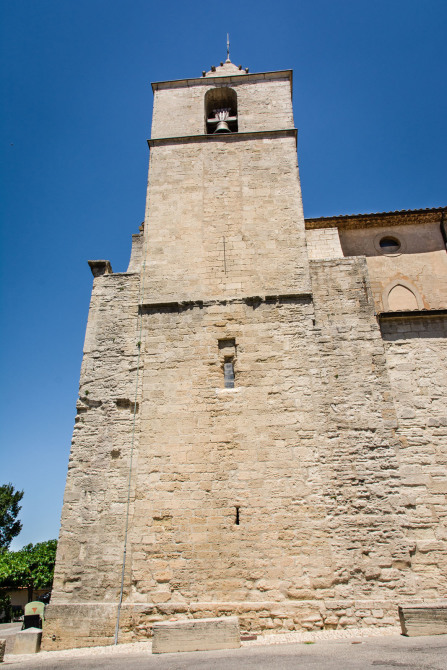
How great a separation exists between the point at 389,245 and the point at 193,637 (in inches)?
352

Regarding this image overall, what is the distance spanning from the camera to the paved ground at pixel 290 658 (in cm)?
368

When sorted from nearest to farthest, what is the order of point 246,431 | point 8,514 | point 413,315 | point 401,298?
point 246,431 → point 413,315 → point 401,298 → point 8,514

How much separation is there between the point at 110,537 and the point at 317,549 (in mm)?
2858

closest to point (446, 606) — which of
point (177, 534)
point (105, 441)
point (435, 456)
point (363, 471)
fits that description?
point (363, 471)

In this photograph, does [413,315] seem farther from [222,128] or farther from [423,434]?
[222,128]

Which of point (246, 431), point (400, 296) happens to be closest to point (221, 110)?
point (400, 296)

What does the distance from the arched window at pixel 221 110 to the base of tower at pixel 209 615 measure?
918 centimetres

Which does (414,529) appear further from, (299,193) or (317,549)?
(299,193)

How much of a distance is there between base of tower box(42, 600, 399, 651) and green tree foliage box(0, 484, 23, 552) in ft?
88.4

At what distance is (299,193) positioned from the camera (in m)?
8.59

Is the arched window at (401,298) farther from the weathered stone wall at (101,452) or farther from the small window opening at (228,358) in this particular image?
the weathered stone wall at (101,452)

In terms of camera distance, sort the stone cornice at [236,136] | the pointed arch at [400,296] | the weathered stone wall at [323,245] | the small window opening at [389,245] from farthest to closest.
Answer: the small window opening at [389,245] → the pointed arch at [400,296] → the stone cornice at [236,136] → the weathered stone wall at [323,245]

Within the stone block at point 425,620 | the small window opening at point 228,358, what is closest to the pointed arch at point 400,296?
the small window opening at point 228,358

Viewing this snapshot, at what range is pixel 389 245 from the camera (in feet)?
34.2
